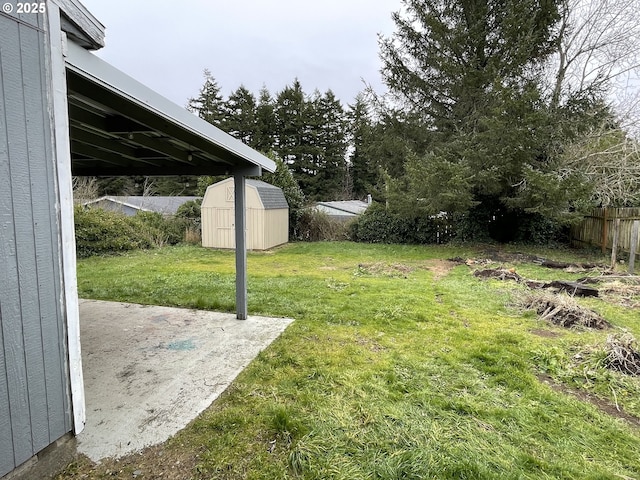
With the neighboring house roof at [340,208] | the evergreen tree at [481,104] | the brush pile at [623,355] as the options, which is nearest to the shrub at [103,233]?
the neighboring house roof at [340,208]

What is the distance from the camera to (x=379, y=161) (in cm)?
1336

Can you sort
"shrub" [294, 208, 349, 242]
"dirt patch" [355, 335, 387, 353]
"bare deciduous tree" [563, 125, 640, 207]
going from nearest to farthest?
"dirt patch" [355, 335, 387, 353]
"bare deciduous tree" [563, 125, 640, 207]
"shrub" [294, 208, 349, 242]

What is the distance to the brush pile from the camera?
306cm

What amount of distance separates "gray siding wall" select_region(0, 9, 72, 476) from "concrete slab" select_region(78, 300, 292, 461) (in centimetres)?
55

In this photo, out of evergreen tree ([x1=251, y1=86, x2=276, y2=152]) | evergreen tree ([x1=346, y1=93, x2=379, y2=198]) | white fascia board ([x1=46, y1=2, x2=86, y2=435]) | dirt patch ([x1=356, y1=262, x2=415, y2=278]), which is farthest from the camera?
evergreen tree ([x1=346, y1=93, x2=379, y2=198])

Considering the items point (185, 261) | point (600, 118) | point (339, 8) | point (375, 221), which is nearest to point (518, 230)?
point (600, 118)

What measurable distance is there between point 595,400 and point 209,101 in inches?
1033

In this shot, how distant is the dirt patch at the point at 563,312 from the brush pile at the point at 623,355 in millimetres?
836

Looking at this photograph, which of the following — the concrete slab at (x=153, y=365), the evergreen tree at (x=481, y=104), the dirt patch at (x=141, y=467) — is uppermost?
the evergreen tree at (x=481, y=104)

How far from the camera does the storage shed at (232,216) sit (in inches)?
445

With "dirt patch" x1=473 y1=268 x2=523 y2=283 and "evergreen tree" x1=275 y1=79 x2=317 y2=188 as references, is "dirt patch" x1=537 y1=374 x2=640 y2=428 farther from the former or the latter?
"evergreen tree" x1=275 y1=79 x2=317 y2=188

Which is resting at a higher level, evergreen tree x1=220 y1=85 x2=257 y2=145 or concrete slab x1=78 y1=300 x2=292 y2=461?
evergreen tree x1=220 y1=85 x2=257 y2=145

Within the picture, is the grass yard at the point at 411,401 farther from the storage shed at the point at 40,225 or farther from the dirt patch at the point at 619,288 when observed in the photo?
the storage shed at the point at 40,225

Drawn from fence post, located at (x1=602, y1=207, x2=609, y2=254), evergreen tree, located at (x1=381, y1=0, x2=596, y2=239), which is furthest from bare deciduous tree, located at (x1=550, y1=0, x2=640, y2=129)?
fence post, located at (x1=602, y1=207, x2=609, y2=254)
